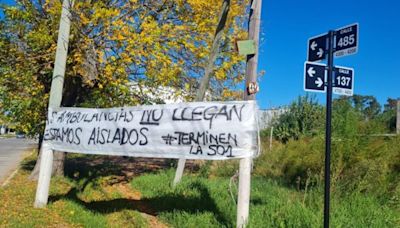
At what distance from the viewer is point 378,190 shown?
7434 millimetres

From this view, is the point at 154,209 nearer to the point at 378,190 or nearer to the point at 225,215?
the point at 225,215

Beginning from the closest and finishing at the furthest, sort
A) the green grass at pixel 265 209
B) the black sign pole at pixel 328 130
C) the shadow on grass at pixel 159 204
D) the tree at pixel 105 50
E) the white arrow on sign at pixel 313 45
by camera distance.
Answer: the black sign pole at pixel 328 130 < the white arrow on sign at pixel 313 45 < the green grass at pixel 265 209 < the shadow on grass at pixel 159 204 < the tree at pixel 105 50

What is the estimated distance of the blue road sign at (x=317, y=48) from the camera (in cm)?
489

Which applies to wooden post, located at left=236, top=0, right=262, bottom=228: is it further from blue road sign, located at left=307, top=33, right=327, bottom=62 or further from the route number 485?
the route number 485

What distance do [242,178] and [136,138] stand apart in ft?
5.94

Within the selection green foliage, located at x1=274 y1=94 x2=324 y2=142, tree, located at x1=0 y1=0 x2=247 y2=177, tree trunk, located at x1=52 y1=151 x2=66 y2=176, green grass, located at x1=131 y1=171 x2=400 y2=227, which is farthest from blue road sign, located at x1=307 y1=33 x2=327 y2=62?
green foliage, located at x1=274 y1=94 x2=324 y2=142

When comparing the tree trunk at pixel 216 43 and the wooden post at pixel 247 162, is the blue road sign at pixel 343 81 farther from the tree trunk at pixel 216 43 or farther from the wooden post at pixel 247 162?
the tree trunk at pixel 216 43

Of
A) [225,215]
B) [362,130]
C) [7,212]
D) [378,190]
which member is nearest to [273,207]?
[225,215]

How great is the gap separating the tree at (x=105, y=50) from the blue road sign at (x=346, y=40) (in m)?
4.48

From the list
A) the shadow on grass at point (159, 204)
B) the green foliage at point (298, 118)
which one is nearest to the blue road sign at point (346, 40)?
the shadow on grass at point (159, 204)

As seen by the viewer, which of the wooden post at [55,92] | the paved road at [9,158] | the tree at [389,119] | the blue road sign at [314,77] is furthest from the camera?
the paved road at [9,158]

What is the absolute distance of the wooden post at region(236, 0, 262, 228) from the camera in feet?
17.0

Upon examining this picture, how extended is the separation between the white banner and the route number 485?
3.90ft

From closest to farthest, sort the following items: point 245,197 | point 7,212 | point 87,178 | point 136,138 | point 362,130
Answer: point 245,197 < point 136,138 < point 7,212 < point 362,130 < point 87,178
